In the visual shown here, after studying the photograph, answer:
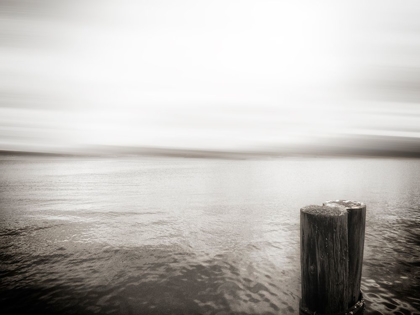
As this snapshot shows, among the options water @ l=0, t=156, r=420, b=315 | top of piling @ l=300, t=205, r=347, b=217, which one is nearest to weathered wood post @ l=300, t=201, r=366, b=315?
top of piling @ l=300, t=205, r=347, b=217

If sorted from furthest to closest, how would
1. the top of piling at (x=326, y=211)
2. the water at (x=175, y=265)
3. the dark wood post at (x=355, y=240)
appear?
the water at (x=175, y=265) < the dark wood post at (x=355, y=240) < the top of piling at (x=326, y=211)

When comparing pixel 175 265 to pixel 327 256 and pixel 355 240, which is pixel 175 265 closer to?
pixel 327 256

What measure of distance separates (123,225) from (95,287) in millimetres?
5195

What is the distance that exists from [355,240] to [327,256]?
0.69 meters

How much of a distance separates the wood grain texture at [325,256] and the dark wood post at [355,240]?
30 cm

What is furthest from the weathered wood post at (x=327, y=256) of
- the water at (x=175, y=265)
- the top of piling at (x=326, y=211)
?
the water at (x=175, y=265)

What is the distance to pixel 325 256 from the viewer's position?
9.44 ft

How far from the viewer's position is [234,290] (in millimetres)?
4602

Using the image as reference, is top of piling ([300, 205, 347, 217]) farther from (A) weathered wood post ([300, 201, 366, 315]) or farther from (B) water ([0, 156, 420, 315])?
(B) water ([0, 156, 420, 315])

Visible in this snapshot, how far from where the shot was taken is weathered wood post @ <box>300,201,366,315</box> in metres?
2.85

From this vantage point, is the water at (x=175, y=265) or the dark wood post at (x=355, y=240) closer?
the dark wood post at (x=355, y=240)

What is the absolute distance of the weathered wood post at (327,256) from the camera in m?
2.85

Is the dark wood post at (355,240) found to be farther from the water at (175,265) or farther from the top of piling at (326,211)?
the water at (175,265)

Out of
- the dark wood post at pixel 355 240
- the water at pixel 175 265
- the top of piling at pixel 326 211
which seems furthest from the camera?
the water at pixel 175 265
